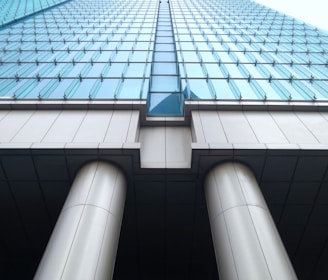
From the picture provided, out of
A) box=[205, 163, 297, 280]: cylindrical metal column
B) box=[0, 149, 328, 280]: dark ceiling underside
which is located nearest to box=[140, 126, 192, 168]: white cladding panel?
box=[0, 149, 328, 280]: dark ceiling underside

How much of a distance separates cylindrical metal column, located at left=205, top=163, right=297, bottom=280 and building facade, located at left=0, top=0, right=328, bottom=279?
1.3 inches

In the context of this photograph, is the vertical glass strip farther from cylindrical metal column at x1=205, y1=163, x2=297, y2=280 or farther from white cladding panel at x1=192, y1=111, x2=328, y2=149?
cylindrical metal column at x1=205, y1=163, x2=297, y2=280

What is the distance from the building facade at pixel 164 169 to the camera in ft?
24.5

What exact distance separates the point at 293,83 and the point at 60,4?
130 ft

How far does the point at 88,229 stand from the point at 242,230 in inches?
155

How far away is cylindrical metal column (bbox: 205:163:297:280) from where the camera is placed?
654 centimetres

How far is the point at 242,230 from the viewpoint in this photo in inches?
288

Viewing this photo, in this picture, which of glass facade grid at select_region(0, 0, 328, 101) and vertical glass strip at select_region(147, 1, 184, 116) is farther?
glass facade grid at select_region(0, 0, 328, 101)

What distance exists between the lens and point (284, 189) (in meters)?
9.98

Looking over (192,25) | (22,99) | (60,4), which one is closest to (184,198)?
(22,99)

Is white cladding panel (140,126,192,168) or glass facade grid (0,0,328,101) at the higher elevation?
glass facade grid (0,0,328,101)

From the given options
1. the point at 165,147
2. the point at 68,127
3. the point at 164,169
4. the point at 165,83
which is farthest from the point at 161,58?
the point at 164,169

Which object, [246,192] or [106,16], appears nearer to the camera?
[246,192]

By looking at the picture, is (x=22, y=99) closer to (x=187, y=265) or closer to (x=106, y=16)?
(x=187, y=265)
